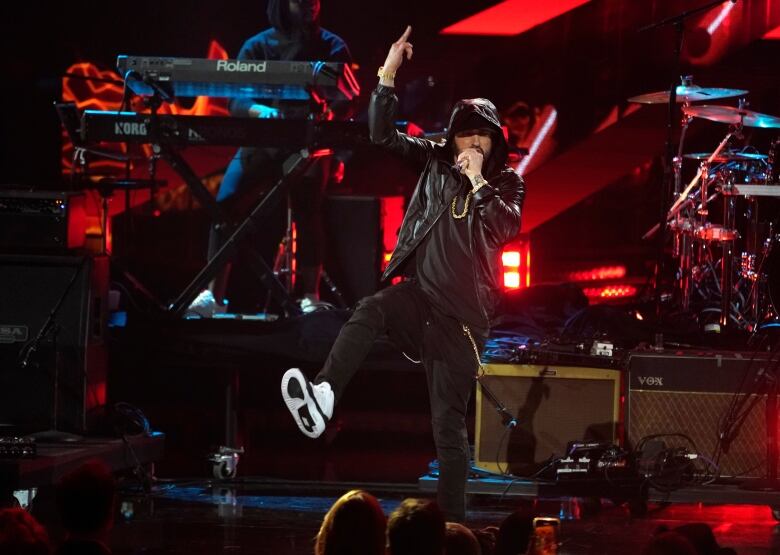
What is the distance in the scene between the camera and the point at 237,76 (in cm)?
766

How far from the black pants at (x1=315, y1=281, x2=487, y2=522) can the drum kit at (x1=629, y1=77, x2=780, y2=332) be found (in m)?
3.52

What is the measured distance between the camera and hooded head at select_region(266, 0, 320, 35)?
8.77m

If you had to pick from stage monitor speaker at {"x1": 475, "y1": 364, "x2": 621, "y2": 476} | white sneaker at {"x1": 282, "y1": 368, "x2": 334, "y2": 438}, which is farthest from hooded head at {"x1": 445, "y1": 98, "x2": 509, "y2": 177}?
stage monitor speaker at {"x1": 475, "y1": 364, "x2": 621, "y2": 476}

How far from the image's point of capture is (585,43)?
36.0 ft

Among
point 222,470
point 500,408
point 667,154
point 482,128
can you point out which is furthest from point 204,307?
point 482,128

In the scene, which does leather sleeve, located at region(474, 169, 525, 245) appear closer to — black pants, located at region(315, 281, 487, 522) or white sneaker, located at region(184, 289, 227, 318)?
black pants, located at region(315, 281, 487, 522)

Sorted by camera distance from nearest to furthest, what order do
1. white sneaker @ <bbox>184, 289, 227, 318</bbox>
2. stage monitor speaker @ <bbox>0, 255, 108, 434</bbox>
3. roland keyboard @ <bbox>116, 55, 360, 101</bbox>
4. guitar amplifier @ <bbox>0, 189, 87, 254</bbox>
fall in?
stage monitor speaker @ <bbox>0, 255, 108, 434</bbox>, guitar amplifier @ <bbox>0, 189, 87, 254</bbox>, roland keyboard @ <bbox>116, 55, 360, 101</bbox>, white sneaker @ <bbox>184, 289, 227, 318</bbox>

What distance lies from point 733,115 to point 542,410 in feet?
11.3

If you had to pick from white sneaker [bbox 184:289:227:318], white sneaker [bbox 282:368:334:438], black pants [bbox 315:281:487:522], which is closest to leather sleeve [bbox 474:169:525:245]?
black pants [bbox 315:281:487:522]

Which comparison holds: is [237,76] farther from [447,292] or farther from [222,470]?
[447,292]

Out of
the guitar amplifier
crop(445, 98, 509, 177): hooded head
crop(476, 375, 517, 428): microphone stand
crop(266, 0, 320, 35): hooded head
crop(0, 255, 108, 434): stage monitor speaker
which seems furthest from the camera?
crop(266, 0, 320, 35): hooded head

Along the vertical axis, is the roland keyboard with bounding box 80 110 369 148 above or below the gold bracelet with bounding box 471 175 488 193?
above

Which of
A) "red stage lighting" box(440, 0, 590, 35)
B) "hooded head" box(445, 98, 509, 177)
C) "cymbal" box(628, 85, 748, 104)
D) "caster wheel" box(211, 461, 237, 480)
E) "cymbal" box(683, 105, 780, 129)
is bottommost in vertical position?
"caster wheel" box(211, 461, 237, 480)

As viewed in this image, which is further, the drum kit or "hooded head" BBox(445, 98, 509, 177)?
the drum kit
